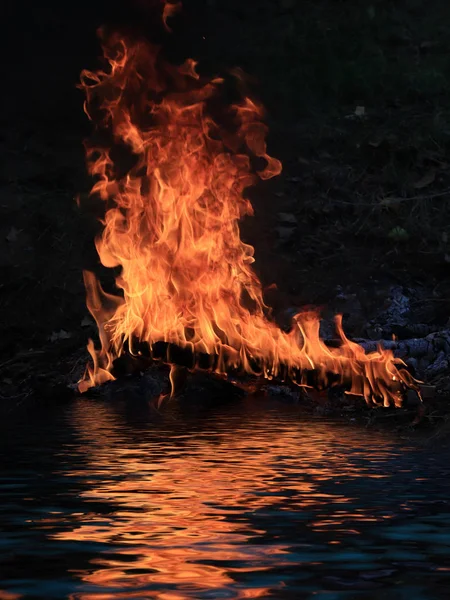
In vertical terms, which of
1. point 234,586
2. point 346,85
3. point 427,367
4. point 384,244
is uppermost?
point 346,85

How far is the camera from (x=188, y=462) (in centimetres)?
2105

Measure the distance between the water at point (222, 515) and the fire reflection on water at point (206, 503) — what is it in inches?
0.9

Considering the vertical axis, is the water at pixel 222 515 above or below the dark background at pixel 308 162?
below

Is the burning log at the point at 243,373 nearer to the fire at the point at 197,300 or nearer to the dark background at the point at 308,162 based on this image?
the fire at the point at 197,300

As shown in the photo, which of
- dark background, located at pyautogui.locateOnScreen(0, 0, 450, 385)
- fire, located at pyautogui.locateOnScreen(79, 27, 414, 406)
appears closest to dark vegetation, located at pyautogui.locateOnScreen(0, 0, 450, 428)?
dark background, located at pyautogui.locateOnScreen(0, 0, 450, 385)

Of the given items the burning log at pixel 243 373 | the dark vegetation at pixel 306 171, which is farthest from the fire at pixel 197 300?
the dark vegetation at pixel 306 171

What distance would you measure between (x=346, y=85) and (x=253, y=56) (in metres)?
4.02

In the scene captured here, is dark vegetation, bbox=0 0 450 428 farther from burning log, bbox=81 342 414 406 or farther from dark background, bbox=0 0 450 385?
burning log, bbox=81 342 414 406

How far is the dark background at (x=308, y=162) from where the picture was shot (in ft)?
121

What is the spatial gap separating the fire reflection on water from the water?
2cm

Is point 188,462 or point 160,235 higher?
point 160,235

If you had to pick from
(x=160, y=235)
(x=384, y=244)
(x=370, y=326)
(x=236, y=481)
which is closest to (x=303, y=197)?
(x=384, y=244)

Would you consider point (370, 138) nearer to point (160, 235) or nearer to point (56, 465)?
point (160, 235)

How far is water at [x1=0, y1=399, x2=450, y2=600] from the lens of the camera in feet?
36.3
